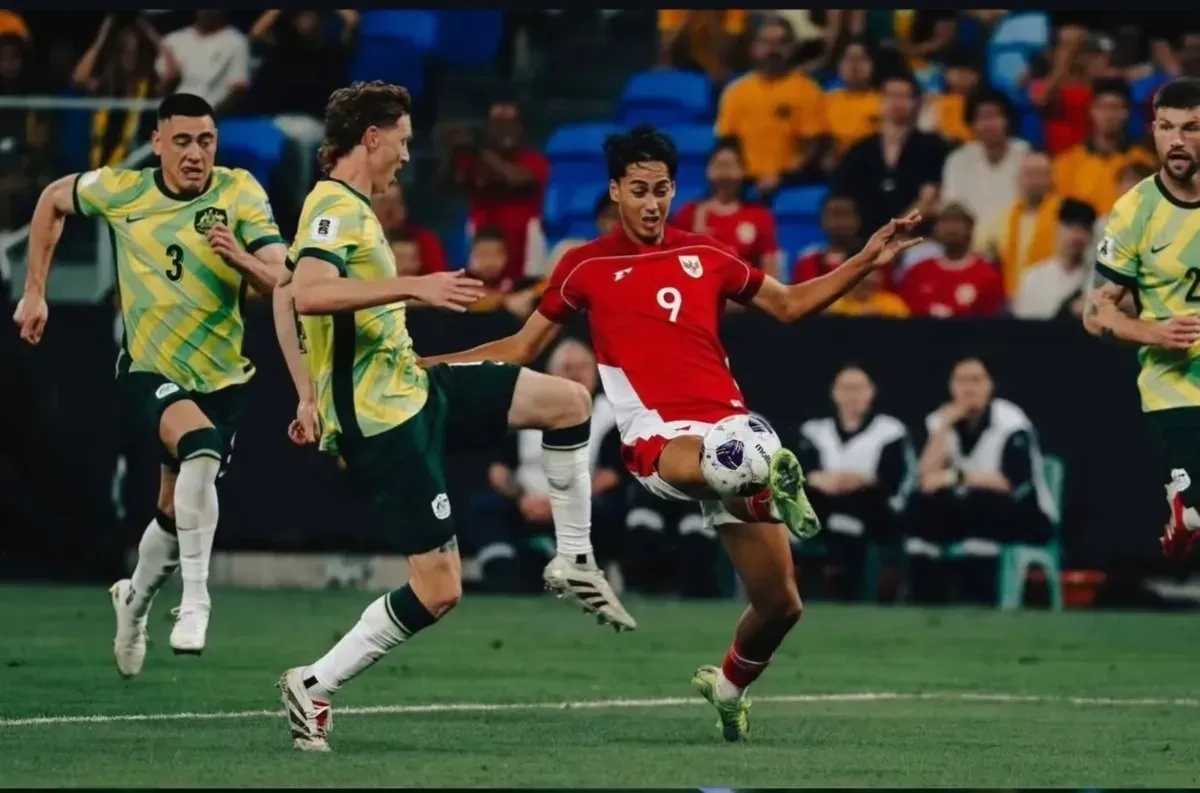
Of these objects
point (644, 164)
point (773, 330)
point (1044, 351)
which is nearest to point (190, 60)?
point (773, 330)

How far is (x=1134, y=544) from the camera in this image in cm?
1775

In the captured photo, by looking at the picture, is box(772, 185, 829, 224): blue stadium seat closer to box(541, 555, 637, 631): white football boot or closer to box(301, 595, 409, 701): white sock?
box(541, 555, 637, 631): white football boot

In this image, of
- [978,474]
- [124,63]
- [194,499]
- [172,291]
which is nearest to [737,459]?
[194,499]

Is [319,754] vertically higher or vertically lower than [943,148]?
lower

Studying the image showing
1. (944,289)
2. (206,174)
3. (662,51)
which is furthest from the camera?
(662,51)

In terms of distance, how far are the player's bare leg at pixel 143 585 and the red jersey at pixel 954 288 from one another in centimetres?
755

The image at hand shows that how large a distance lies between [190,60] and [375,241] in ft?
36.5

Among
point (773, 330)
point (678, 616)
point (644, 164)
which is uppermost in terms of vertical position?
point (644, 164)

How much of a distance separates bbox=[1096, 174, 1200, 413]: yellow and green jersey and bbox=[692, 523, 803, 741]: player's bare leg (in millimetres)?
1984

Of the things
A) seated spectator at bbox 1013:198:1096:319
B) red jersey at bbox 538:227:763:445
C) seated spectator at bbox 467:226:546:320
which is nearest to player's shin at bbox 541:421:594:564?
red jersey at bbox 538:227:763:445

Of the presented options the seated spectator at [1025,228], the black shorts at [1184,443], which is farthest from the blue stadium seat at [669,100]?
the black shorts at [1184,443]

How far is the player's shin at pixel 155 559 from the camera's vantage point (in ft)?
41.7

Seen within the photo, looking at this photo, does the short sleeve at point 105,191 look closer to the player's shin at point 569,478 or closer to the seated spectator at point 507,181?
the player's shin at point 569,478

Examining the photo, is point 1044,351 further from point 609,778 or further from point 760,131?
point 609,778
